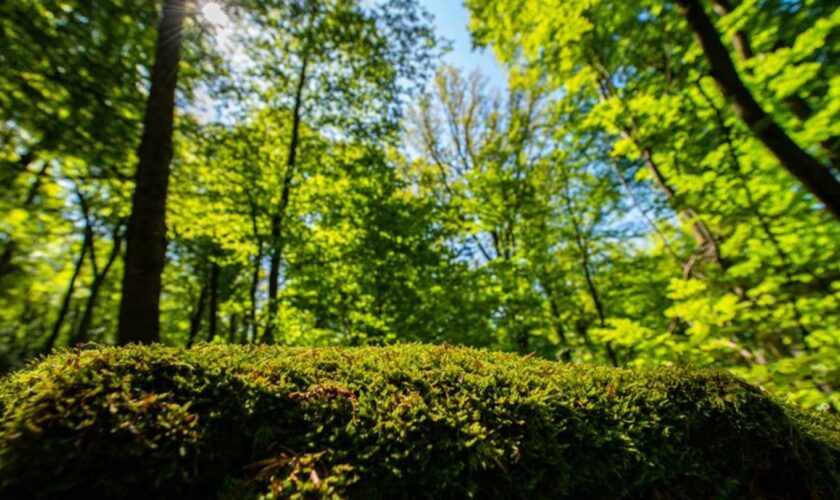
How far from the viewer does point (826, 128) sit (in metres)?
3.24

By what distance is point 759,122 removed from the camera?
2830mm

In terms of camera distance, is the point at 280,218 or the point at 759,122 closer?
the point at 759,122

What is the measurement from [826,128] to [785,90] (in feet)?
1.60

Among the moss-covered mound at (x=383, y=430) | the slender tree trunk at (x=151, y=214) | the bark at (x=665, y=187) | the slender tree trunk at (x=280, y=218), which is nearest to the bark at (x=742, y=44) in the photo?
the bark at (x=665, y=187)

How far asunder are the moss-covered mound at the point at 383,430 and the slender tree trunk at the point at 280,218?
26.3 feet

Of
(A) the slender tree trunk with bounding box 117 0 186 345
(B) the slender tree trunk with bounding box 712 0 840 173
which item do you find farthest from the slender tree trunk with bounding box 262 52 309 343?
(B) the slender tree trunk with bounding box 712 0 840 173

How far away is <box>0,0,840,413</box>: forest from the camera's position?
3705 mm

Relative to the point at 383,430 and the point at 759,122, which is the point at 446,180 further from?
the point at 383,430

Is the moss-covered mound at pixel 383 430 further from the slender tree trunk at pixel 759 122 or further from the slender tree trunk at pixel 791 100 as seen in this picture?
the slender tree trunk at pixel 791 100

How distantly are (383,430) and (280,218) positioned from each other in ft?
31.9

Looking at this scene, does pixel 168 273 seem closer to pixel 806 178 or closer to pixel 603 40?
pixel 603 40

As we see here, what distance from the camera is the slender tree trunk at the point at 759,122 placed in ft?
9.32

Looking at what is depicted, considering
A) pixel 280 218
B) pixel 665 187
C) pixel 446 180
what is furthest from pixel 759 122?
pixel 446 180

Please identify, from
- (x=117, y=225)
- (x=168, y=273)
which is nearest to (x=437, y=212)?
(x=117, y=225)
